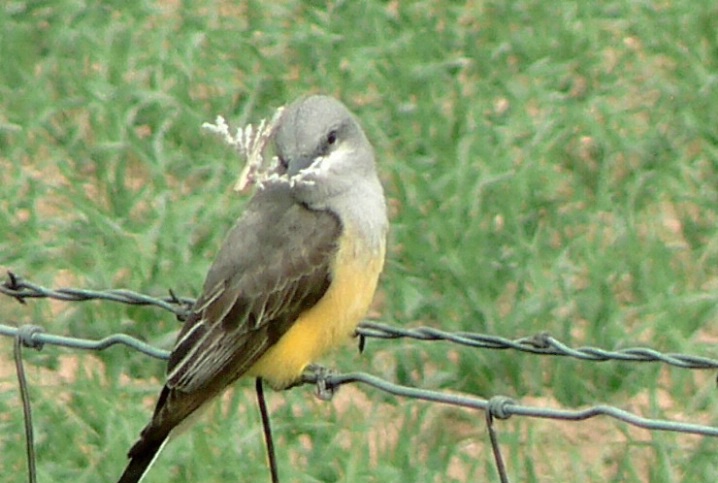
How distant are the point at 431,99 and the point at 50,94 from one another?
5.83ft

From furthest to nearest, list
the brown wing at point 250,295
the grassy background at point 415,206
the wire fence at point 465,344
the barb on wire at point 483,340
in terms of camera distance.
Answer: the grassy background at point 415,206, the brown wing at point 250,295, the barb on wire at point 483,340, the wire fence at point 465,344

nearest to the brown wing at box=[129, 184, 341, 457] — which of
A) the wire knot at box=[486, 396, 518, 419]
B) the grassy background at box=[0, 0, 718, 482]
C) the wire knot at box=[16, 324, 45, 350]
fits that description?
the wire knot at box=[16, 324, 45, 350]

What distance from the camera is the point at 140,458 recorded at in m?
4.23

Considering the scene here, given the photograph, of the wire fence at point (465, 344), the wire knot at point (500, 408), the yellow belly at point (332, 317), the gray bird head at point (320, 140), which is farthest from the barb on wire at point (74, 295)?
the wire knot at point (500, 408)

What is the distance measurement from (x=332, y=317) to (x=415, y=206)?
2614mm

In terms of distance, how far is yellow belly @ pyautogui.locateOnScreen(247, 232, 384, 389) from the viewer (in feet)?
14.9

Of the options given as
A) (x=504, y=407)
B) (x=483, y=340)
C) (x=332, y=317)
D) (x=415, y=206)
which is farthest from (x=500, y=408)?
(x=415, y=206)

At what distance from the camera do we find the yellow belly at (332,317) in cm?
453

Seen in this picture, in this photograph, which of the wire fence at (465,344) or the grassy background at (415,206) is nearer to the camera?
the wire fence at (465,344)

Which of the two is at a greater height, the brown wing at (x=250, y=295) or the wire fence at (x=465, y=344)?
the brown wing at (x=250, y=295)

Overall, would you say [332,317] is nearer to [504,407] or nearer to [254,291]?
[254,291]

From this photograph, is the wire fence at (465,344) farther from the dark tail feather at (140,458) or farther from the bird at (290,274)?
the dark tail feather at (140,458)

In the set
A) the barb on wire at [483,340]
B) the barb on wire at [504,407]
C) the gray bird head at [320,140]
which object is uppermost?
the gray bird head at [320,140]

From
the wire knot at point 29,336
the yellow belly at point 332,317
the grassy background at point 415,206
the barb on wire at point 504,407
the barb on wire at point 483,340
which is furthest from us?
the grassy background at point 415,206
